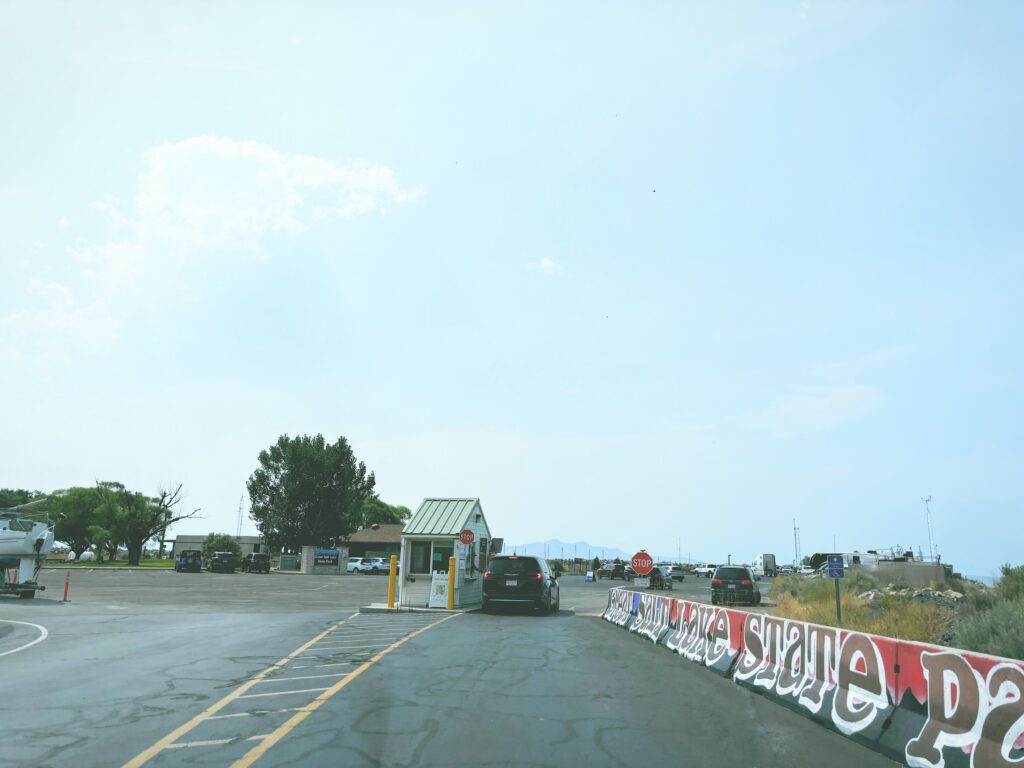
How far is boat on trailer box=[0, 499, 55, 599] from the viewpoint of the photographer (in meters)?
27.7

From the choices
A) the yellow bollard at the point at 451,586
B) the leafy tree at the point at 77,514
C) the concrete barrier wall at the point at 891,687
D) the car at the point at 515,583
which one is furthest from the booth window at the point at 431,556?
the leafy tree at the point at 77,514

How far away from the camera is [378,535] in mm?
92688

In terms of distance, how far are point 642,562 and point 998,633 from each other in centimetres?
1699

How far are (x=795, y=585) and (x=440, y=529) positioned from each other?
17.1 metres

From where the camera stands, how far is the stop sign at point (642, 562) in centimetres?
2578

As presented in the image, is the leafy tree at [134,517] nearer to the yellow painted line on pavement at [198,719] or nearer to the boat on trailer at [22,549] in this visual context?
the boat on trailer at [22,549]

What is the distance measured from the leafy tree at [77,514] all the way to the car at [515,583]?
3250 inches

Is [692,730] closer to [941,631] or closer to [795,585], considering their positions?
[941,631]

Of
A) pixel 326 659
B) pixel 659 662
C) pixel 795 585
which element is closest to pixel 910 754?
pixel 659 662

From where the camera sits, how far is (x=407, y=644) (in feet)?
45.6

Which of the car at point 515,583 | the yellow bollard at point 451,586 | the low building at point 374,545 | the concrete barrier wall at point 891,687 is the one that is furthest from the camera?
the low building at point 374,545

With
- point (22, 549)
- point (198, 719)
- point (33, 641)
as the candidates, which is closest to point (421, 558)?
point (33, 641)

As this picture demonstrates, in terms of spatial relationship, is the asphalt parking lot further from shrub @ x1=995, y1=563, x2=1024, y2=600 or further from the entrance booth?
the entrance booth

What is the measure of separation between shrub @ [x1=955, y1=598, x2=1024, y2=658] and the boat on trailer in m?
29.4
